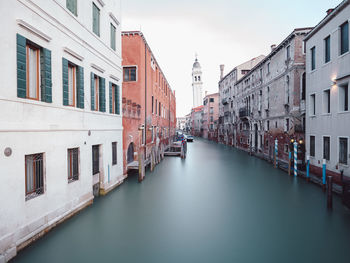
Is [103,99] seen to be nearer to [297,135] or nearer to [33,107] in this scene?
[33,107]

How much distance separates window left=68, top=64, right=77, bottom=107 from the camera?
266 inches

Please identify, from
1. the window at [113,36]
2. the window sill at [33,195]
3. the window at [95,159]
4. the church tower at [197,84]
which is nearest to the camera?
the window sill at [33,195]

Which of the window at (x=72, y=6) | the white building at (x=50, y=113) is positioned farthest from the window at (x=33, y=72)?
the window at (x=72, y=6)

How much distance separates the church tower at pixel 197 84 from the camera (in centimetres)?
8125

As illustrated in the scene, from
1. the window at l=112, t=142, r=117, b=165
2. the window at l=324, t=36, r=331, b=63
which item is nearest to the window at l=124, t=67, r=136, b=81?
the window at l=112, t=142, r=117, b=165

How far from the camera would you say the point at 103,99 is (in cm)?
874

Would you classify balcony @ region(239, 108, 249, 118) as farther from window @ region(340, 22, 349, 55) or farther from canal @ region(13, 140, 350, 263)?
canal @ region(13, 140, 350, 263)

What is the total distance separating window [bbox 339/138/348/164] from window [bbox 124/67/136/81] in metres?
12.4

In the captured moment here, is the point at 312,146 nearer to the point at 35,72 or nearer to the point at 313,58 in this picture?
the point at 313,58

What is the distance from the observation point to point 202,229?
6.00 meters

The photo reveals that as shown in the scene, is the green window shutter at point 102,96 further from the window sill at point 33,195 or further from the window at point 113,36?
the window sill at point 33,195

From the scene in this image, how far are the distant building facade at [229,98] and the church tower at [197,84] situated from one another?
39.7 m

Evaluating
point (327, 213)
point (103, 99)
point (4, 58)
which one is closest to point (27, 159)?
point (4, 58)

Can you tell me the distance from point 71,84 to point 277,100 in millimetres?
16907
